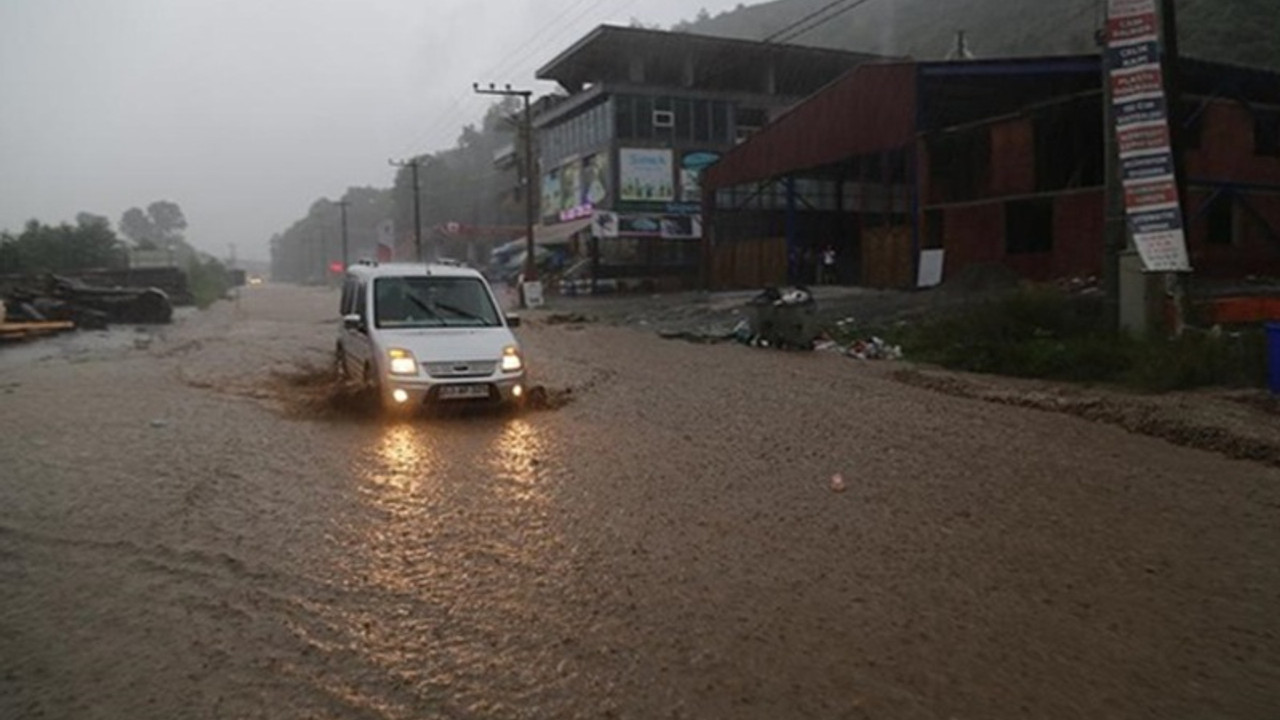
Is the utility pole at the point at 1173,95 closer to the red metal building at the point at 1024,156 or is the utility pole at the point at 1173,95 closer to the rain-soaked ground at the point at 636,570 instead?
the rain-soaked ground at the point at 636,570

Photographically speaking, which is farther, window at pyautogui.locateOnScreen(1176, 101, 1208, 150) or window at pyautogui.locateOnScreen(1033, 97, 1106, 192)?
window at pyautogui.locateOnScreen(1033, 97, 1106, 192)

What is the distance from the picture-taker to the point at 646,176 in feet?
154

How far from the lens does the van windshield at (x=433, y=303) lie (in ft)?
34.8

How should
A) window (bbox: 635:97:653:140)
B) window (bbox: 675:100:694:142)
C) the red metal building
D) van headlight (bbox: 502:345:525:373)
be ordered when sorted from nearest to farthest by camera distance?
van headlight (bbox: 502:345:525:373), the red metal building, window (bbox: 635:97:653:140), window (bbox: 675:100:694:142)

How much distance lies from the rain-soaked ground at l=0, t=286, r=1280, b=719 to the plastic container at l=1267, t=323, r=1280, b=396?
2225 millimetres

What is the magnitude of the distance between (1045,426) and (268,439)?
26.6ft

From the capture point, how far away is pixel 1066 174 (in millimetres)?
24578

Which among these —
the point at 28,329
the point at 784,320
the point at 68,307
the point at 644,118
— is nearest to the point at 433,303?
the point at 784,320

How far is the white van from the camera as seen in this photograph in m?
9.73

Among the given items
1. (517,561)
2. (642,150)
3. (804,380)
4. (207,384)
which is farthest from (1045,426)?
(642,150)

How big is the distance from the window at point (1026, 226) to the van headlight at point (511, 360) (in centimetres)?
1685

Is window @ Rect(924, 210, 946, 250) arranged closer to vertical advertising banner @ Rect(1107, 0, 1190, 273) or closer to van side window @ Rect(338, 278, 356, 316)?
vertical advertising banner @ Rect(1107, 0, 1190, 273)

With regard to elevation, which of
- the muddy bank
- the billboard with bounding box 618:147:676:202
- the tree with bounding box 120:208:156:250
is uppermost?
the tree with bounding box 120:208:156:250

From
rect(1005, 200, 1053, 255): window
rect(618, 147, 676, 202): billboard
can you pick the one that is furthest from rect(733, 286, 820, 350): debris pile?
rect(618, 147, 676, 202): billboard
